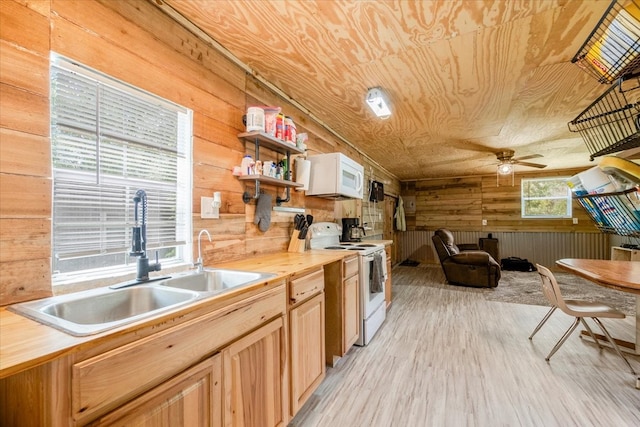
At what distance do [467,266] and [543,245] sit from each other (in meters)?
3.07

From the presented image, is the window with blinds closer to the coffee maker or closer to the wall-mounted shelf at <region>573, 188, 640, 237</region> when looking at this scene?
the coffee maker

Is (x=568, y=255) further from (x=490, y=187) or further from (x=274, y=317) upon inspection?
(x=274, y=317)

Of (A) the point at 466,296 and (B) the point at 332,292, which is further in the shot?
(A) the point at 466,296

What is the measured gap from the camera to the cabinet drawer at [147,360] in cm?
66

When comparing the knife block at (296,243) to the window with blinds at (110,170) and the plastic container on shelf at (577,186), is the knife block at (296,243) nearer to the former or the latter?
the window with blinds at (110,170)

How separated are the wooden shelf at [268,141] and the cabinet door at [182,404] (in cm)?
137

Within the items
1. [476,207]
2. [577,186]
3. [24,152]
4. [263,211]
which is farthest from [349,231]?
[476,207]

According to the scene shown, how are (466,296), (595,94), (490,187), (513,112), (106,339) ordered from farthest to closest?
(490,187)
(466,296)
(513,112)
(595,94)
(106,339)

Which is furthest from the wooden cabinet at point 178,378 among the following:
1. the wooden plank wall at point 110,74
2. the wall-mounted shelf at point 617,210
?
the wall-mounted shelf at point 617,210

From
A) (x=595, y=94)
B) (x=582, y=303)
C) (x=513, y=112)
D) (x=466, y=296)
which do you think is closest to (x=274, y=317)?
(x=582, y=303)

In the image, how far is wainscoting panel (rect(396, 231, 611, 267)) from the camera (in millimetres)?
5812

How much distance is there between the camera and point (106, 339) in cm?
69

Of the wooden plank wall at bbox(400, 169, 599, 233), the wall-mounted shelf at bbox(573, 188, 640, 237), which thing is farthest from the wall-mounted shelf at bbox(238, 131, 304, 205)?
the wooden plank wall at bbox(400, 169, 599, 233)

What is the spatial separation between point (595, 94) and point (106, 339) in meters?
3.66
